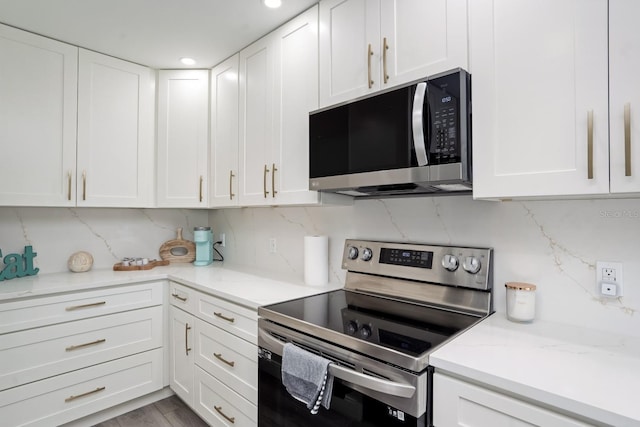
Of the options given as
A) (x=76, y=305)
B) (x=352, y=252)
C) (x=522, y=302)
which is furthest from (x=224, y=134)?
(x=522, y=302)

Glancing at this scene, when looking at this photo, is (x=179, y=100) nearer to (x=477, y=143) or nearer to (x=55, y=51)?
(x=55, y=51)

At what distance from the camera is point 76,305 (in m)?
2.02

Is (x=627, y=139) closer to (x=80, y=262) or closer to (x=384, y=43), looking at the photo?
(x=384, y=43)

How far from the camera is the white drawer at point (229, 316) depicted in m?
1.61

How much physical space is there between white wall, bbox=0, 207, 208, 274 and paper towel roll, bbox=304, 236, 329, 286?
1.60 metres

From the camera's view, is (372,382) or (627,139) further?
(372,382)

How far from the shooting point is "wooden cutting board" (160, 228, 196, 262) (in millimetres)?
2906

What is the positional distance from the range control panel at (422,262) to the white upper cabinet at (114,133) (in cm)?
167

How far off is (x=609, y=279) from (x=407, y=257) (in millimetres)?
736

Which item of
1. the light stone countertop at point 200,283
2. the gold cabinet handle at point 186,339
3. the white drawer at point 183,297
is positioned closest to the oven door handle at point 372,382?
the light stone countertop at point 200,283

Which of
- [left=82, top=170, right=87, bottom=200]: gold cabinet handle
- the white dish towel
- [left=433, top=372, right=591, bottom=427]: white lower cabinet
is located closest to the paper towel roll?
the white dish towel

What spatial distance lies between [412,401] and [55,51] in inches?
107

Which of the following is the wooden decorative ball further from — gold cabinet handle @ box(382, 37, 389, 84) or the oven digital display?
gold cabinet handle @ box(382, 37, 389, 84)

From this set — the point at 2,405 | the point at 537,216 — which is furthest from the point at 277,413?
the point at 2,405
